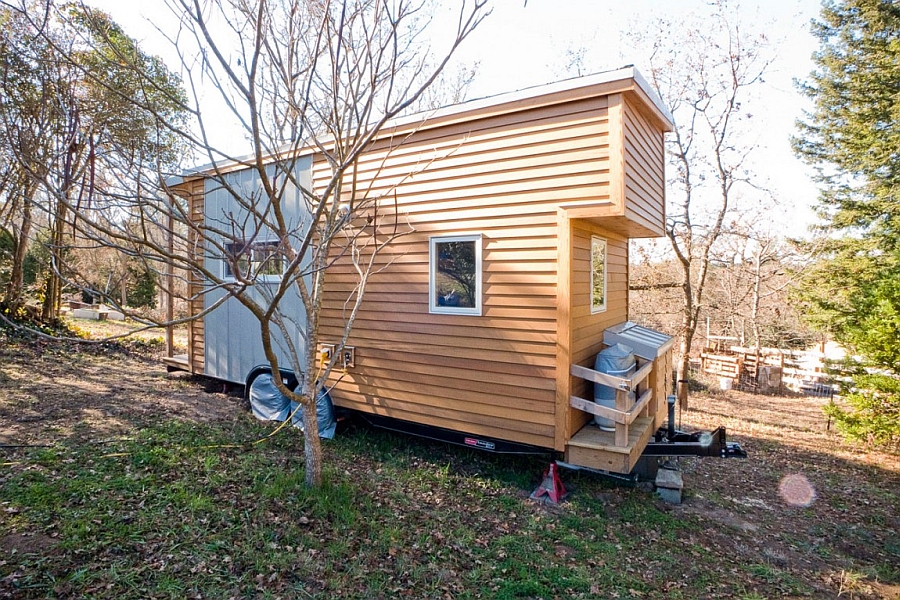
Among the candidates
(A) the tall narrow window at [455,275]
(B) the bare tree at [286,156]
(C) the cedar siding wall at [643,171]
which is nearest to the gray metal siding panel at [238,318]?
(B) the bare tree at [286,156]

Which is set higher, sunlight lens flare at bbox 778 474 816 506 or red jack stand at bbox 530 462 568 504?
red jack stand at bbox 530 462 568 504

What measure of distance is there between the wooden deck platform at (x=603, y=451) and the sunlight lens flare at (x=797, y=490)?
2.49 m

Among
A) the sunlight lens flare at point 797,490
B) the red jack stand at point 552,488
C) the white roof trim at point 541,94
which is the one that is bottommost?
the sunlight lens flare at point 797,490

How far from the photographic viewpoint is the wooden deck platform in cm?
446

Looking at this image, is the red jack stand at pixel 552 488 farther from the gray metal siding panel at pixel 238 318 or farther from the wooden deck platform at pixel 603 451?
the gray metal siding panel at pixel 238 318

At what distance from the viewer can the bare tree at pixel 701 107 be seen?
1109 cm

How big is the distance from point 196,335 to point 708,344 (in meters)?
17.2

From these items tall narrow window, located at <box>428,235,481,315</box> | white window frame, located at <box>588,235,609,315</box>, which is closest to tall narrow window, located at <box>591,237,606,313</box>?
white window frame, located at <box>588,235,609,315</box>

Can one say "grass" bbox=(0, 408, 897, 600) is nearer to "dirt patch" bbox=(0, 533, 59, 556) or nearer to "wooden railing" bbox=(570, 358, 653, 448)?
"dirt patch" bbox=(0, 533, 59, 556)

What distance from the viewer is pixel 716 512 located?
5.27 metres

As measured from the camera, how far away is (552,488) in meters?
4.99

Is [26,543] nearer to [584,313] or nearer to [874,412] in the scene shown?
[584,313]

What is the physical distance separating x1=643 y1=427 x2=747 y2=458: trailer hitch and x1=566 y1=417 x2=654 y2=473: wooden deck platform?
49cm

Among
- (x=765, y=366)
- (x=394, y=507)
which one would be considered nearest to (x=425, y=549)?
(x=394, y=507)
